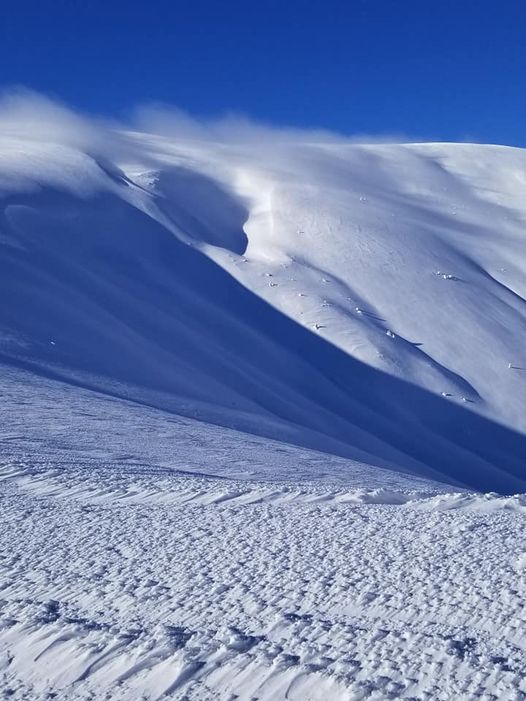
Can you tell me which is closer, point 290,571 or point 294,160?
point 290,571

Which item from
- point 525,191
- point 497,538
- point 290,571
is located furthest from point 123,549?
point 525,191

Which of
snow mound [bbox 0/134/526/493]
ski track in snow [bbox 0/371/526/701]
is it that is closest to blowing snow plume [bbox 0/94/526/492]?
snow mound [bbox 0/134/526/493]

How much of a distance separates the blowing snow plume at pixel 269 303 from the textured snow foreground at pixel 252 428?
0.39 feet

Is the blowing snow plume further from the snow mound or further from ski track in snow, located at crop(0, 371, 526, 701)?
ski track in snow, located at crop(0, 371, 526, 701)

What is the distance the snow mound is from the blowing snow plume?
84 millimetres

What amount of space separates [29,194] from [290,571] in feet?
89.6

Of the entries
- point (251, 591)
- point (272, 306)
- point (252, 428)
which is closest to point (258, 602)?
point (251, 591)

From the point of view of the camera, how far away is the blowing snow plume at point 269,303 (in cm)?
1989

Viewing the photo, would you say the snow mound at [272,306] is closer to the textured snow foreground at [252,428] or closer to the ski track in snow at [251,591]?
the textured snow foreground at [252,428]

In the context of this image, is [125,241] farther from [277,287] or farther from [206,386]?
[206,386]

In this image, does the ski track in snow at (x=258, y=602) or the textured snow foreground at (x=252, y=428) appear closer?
the ski track in snow at (x=258, y=602)

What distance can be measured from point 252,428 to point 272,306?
40.5ft

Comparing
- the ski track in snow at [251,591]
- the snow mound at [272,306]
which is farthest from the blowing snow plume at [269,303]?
the ski track in snow at [251,591]

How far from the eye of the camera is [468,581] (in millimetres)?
5039
